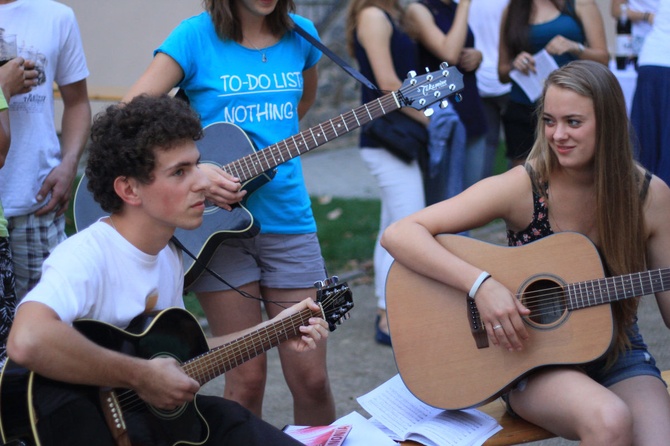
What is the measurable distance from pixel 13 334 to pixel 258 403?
1244 millimetres

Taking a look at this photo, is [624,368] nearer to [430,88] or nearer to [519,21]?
[430,88]

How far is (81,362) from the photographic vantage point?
2398 mm

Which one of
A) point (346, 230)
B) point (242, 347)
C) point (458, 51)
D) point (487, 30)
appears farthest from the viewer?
point (346, 230)

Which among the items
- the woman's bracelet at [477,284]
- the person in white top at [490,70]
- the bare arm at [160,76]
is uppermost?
the bare arm at [160,76]

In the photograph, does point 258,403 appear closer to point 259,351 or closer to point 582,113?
point 259,351

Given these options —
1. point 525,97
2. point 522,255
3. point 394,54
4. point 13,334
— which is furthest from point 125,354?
point 525,97

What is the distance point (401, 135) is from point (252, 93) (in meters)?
1.55

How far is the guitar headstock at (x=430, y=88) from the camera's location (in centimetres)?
344

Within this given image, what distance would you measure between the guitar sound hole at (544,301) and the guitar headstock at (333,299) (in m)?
0.59

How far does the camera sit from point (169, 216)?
2.66m

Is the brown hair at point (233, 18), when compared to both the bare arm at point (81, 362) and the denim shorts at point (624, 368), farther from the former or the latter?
the denim shorts at point (624, 368)

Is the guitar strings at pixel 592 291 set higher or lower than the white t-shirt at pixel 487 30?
higher

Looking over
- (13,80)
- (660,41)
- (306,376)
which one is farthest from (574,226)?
(13,80)

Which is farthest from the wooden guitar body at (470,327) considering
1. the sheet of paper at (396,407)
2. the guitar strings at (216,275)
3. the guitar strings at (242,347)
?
the guitar strings at (216,275)
